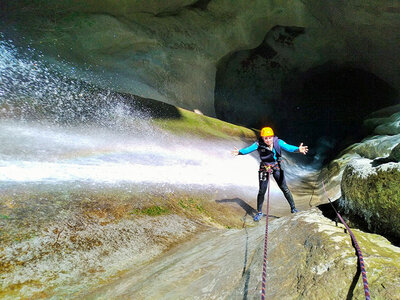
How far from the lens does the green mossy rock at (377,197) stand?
10.2 feet

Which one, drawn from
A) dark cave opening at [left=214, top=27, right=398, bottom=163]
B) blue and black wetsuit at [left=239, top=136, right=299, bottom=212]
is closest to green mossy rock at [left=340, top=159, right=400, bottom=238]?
blue and black wetsuit at [left=239, top=136, right=299, bottom=212]

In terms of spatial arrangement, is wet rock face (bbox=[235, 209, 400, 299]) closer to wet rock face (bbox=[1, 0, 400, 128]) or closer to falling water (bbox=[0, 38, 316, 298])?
falling water (bbox=[0, 38, 316, 298])

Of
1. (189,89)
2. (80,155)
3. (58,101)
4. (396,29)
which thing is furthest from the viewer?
(189,89)

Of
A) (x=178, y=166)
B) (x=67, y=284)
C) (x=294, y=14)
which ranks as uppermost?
(x=294, y=14)

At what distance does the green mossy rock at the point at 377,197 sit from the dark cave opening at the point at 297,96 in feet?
42.3

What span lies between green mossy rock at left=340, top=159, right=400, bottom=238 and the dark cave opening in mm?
12881

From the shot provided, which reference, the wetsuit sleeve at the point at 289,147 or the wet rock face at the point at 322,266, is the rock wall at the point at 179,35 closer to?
the wetsuit sleeve at the point at 289,147

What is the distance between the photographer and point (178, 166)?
24.0 ft

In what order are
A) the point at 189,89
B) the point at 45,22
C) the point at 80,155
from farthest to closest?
the point at 189,89 < the point at 45,22 < the point at 80,155

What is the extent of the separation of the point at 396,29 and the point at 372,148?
6927 mm

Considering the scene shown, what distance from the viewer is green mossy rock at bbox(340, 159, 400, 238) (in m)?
3.10

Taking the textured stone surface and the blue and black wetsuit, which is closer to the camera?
the textured stone surface

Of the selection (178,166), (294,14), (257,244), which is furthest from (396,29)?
(257,244)

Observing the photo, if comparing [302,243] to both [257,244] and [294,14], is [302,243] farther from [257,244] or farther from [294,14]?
[294,14]
